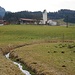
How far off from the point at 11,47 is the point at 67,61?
22.1 metres

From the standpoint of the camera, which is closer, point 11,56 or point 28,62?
point 28,62

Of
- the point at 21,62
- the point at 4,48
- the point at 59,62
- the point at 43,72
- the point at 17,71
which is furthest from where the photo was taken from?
the point at 4,48

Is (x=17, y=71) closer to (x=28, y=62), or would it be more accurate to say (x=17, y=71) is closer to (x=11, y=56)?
(x=28, y=62)

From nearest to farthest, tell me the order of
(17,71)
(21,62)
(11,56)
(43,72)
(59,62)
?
(43,72)
(17,71)
(59,62)
(21,62)
(11,56)

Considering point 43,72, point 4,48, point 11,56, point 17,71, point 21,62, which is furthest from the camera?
point 4,48

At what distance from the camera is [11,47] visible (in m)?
52.4

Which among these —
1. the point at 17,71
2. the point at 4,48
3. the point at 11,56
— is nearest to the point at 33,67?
the point at 17,71

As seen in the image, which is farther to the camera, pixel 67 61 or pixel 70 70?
pixel 67 61

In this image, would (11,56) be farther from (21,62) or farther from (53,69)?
(53,69)

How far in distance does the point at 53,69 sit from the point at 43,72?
68.2 inches

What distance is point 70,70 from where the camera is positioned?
88.1 feet

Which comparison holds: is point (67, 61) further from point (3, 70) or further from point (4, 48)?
point (4, 48)

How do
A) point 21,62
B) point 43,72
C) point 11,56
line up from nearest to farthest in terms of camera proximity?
point 43,72 < point 21,62 < point 11,56

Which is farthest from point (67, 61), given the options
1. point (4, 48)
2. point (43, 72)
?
point (4, 48)
